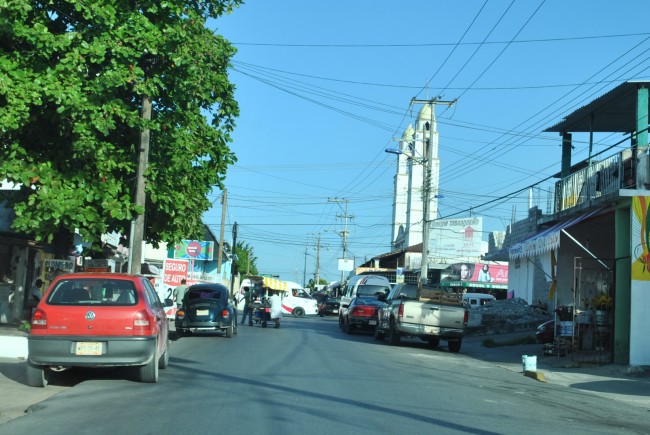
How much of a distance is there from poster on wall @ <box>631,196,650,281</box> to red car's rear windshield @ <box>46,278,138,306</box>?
12.9 m

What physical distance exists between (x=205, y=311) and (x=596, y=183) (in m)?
12.5

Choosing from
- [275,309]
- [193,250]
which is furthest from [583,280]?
[193,250]

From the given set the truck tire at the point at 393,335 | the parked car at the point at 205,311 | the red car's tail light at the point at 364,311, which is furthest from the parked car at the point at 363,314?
the parked car at the point at 205,311

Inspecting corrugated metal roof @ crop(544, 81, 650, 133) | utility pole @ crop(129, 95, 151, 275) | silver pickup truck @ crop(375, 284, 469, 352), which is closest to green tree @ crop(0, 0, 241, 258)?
utility pole @ crop(129, 95, 151, 275)

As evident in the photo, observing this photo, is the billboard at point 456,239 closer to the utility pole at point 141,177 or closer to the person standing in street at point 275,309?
the person standing in street at point 275,309

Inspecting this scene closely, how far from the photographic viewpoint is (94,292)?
11.5 m

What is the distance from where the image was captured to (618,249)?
1983cm

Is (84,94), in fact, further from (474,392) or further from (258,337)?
(258,337)

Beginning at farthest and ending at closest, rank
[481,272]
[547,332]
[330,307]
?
[481,272], [330,307], [547,332]

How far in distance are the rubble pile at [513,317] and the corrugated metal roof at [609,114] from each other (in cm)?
933

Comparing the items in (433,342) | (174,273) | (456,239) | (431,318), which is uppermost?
(456,239)

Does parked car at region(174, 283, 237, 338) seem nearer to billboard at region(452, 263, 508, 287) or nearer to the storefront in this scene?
the storefront

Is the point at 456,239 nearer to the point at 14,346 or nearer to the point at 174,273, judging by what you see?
the point at 174,273

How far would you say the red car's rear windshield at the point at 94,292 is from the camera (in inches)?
440
